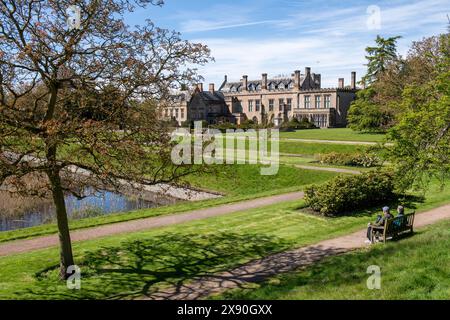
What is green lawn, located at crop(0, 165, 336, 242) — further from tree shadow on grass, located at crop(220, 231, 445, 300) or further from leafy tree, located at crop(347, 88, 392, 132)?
leafy tree, located at crop(347, 88, 392, 132)

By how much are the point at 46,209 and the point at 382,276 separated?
55.8 ft

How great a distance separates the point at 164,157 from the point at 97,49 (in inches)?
119

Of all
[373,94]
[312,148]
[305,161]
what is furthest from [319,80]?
[305,161]

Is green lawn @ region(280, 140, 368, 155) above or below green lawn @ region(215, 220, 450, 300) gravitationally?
above

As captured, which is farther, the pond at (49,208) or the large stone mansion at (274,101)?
the large stone mansion at (274,101)

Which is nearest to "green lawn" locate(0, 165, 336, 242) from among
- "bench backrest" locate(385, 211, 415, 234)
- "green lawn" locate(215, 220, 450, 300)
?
"bench backrest" locate(385, 211, 415, 234)

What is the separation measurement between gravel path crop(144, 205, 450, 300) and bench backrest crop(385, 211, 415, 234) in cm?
87

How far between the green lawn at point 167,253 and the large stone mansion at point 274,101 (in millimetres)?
47792

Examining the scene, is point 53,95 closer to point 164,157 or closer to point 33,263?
point 164,157

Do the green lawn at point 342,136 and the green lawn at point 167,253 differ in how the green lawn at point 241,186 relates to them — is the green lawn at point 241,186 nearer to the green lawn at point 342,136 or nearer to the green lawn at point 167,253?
the green lawn at point 167,253

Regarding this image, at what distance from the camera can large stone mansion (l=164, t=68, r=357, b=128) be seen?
68125 mm

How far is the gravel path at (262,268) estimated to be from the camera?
9.65 metres

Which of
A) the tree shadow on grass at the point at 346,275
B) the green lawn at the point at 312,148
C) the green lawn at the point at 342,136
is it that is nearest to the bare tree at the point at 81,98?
the tree shadow on grass at the point at 346,275
